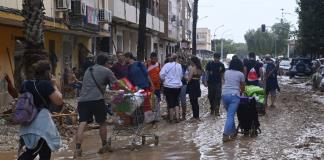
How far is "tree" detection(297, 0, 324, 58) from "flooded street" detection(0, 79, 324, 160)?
2801cm

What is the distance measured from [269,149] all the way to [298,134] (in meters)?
2.39

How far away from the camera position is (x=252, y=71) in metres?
17.1

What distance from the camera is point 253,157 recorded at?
376 inches

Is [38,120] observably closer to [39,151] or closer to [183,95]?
[39,151]

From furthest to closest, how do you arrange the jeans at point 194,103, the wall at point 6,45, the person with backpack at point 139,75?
the wall at point 6,45 < the jeans at point 194,103 < the person with backpack at point 139,75

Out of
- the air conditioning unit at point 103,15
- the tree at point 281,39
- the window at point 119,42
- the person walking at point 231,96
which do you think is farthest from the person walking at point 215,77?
the tree at point 281,39

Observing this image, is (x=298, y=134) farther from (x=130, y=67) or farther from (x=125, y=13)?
(x=125, y=13)

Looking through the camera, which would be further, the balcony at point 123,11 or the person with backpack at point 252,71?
the balcony at point 123,11

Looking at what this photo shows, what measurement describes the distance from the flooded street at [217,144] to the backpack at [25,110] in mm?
3226

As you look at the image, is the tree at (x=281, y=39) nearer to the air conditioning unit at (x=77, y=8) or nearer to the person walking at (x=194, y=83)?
the air conditioning unit at (x=77, y=8)

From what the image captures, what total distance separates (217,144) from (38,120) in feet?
16.6

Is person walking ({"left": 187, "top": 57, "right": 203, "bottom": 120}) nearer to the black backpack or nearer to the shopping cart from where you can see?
the black backpack

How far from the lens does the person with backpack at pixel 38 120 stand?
6.70 m

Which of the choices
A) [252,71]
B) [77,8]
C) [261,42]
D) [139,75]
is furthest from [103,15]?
[261,42]
